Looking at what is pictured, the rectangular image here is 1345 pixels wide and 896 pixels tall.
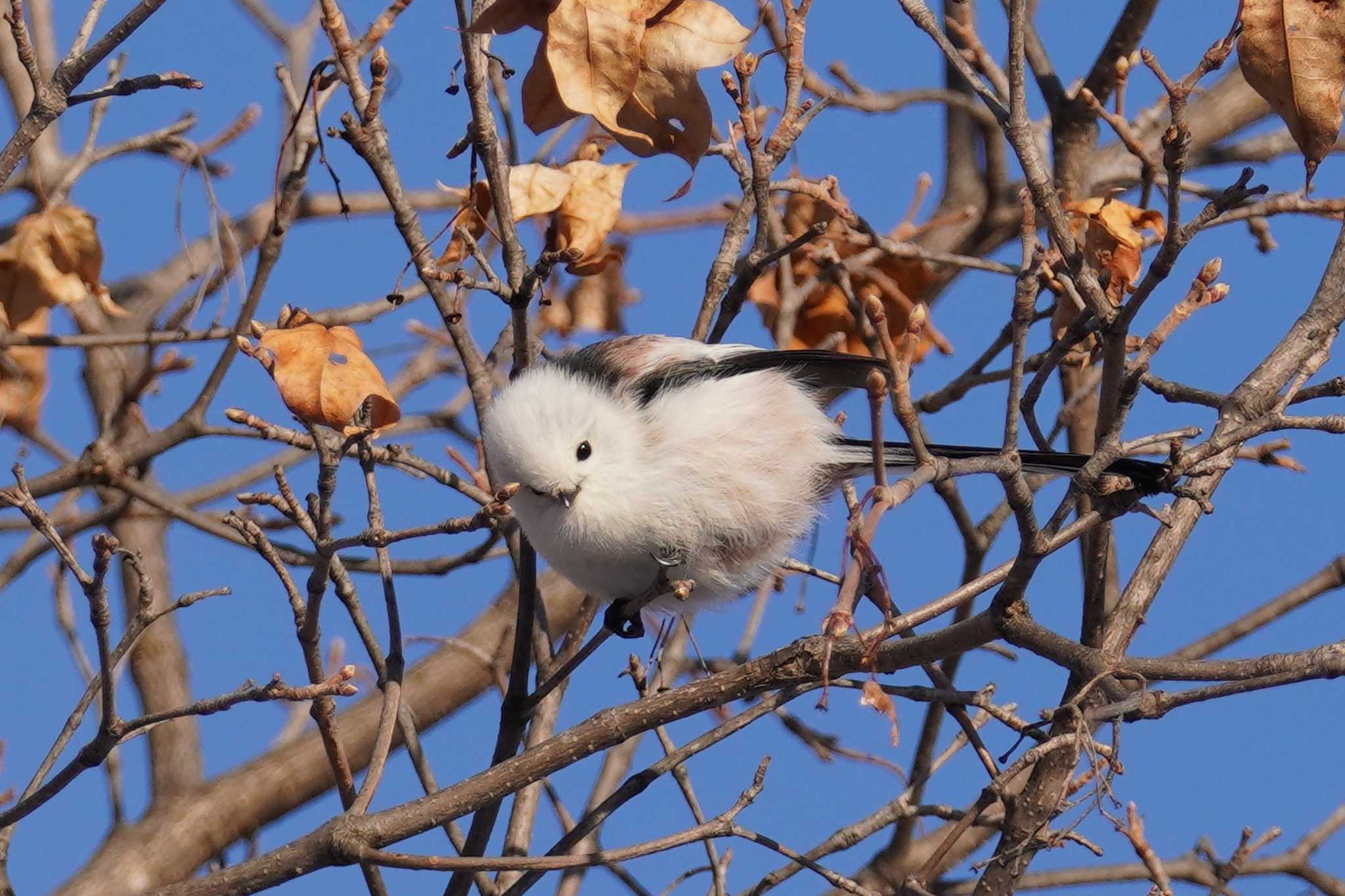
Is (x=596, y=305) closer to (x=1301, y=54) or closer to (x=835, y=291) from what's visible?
(x=835, y=291)

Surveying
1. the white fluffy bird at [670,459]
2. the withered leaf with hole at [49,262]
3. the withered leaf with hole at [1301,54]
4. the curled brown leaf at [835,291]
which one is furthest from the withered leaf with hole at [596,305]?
the withered leaf with hole at [1301,54]

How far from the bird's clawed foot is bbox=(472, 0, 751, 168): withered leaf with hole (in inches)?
32.7

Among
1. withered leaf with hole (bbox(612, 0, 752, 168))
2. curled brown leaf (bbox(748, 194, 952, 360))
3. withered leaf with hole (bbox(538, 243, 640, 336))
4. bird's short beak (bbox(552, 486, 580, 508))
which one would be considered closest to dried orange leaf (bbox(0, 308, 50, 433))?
withered leaf with hole (bbox(538, 243, 640, 336))

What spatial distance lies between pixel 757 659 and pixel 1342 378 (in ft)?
2.99

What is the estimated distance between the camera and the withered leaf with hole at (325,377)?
2.24m

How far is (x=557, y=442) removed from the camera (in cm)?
268

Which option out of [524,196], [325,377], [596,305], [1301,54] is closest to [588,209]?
[524,196]

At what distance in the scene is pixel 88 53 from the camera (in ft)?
7.11

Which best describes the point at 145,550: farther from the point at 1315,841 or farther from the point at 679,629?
the point at 1315,841

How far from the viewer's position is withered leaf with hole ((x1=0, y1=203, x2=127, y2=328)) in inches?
127

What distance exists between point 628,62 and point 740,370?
2.73 feet

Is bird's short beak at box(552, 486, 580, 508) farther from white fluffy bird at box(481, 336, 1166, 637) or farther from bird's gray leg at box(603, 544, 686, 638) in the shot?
bird's gray leg at box(603, 544, 686, 638)

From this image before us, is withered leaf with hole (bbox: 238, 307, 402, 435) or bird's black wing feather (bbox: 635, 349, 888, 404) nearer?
withered leaf with hole (bbox: 238, 307, 402, 435)

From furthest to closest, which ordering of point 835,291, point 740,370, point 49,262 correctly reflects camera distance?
point 835,291, point 49,262, point 740,370
